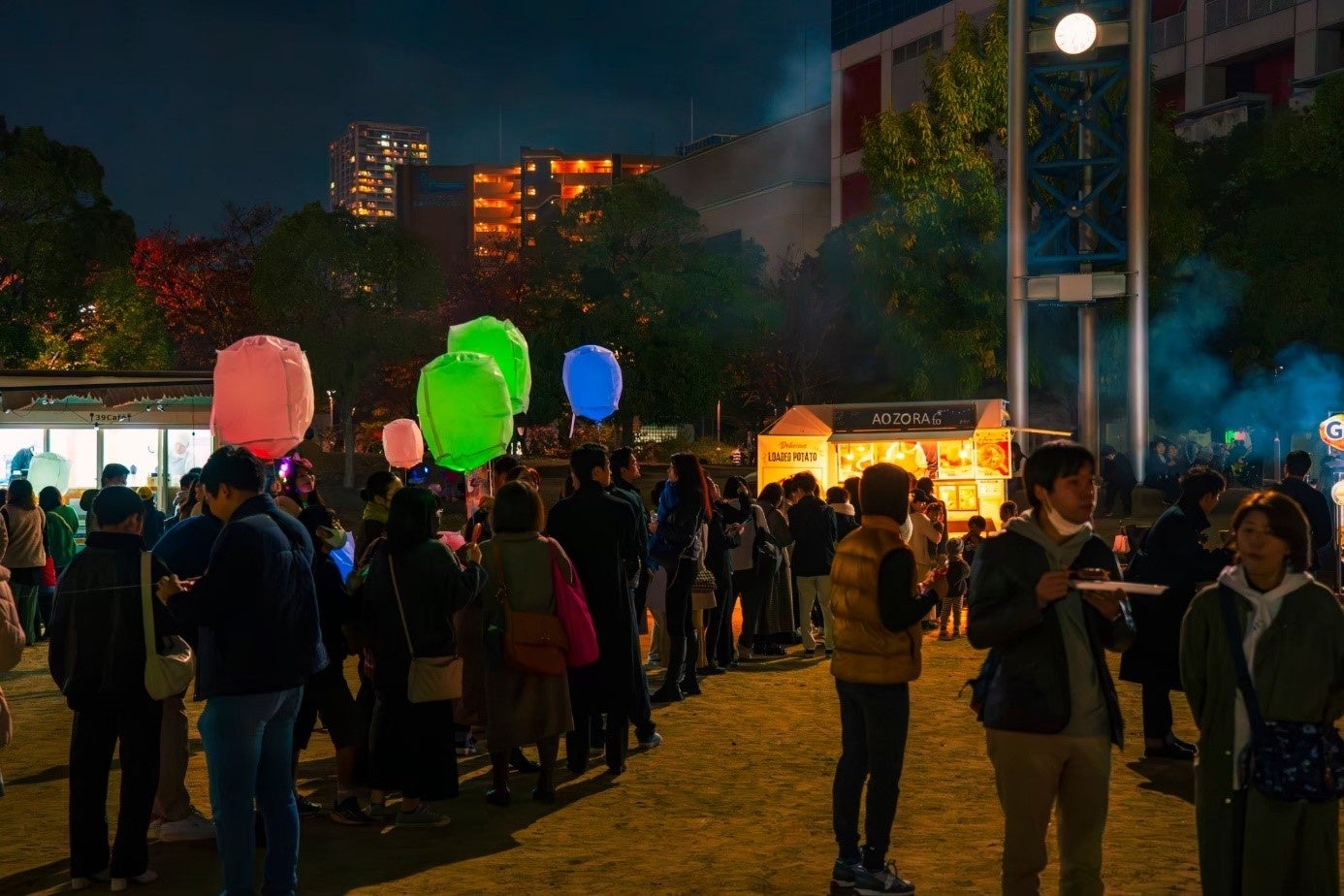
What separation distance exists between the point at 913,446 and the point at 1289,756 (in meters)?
14.6

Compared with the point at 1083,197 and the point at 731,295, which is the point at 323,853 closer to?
the point at 1083,197

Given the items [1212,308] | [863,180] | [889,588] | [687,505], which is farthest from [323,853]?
[863,180]

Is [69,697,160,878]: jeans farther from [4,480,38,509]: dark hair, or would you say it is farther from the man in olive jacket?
[4,480,38,509]: dark hair

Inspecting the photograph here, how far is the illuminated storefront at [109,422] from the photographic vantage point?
19688 millimetres

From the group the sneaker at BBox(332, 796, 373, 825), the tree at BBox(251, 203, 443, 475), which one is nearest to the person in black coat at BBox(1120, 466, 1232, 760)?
the sneaker at BBox(332, 796, 373, 825)

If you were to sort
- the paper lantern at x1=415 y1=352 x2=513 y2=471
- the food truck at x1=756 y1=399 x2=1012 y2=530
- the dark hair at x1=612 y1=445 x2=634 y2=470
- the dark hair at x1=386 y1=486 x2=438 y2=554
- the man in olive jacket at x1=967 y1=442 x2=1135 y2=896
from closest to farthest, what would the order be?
1. the man in olive jacket at x1=967 y1=442 x2=1135 y2=896
2. the dark hair at x1=386 y1=486 x2=438 y2=554
3. the dark hair at x1=612 y1=445 x2=634 y2=470
4. the paper lantern at x1=415 y1=352 x2=513 y2=471
5. the food truck at x1=756 y1=399 x2=1012 y2=530

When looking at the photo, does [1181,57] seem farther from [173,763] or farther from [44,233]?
[173,763]

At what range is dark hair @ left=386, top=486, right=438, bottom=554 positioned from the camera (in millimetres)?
7102

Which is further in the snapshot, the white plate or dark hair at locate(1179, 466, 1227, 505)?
dark hair at locate(1179, 466, 1227, 505)

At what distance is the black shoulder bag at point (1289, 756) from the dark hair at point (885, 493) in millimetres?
1857

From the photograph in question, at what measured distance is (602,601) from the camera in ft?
27.9

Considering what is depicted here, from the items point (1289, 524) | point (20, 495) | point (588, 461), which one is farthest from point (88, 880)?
point (20, 495)

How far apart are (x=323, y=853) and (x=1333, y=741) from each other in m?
4.56

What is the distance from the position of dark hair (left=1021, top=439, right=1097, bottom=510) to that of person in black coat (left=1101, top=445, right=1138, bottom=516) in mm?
22634
